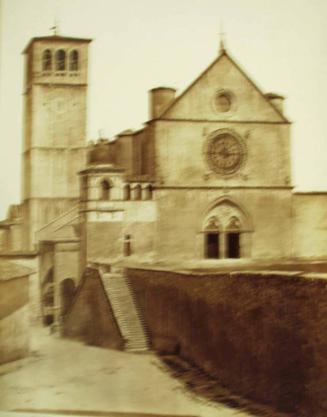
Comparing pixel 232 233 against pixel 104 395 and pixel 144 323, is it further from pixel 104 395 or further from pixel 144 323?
pixel 104 395

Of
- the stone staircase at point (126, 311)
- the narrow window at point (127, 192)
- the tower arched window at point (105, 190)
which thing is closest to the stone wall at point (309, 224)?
the stone staircase at point (126, 311)

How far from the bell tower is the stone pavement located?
3.73ft

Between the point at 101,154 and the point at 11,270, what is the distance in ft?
6.78

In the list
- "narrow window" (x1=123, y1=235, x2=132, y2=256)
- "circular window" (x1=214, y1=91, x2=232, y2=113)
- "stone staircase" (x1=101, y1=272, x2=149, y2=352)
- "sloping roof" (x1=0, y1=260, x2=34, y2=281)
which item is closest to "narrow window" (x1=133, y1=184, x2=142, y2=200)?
"narrow window" (x1=123, y1=235, x2=132, y2=256)

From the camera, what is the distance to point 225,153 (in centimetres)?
721

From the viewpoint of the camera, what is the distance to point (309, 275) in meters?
4.95

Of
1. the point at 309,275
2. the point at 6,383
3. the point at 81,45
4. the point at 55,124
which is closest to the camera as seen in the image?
the point at 309,275

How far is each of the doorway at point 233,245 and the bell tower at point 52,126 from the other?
1.58 meters

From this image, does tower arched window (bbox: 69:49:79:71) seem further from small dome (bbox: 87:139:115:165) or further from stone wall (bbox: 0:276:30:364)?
stone wall (bbox: 0:276:30:364)

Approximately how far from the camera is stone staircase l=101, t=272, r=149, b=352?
232 inches

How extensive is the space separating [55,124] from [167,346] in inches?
92.5

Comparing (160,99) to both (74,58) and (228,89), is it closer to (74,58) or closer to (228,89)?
(74,58)

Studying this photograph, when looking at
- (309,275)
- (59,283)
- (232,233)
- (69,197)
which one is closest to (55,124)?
(69,197)

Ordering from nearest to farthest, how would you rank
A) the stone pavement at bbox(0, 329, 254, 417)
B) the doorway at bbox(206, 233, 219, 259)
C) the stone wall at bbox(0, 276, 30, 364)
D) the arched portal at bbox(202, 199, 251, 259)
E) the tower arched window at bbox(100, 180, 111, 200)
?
the stone pavement at bbox(0, 329, 254, 417), the stone wall at bbox(0, 276, 30, 364), the doorway at bbox(206, 233, 219, 259), the arched portal at bbox(202, 199, 251, 259), the tower arched window at bbox(100, 180, 111, 200)
